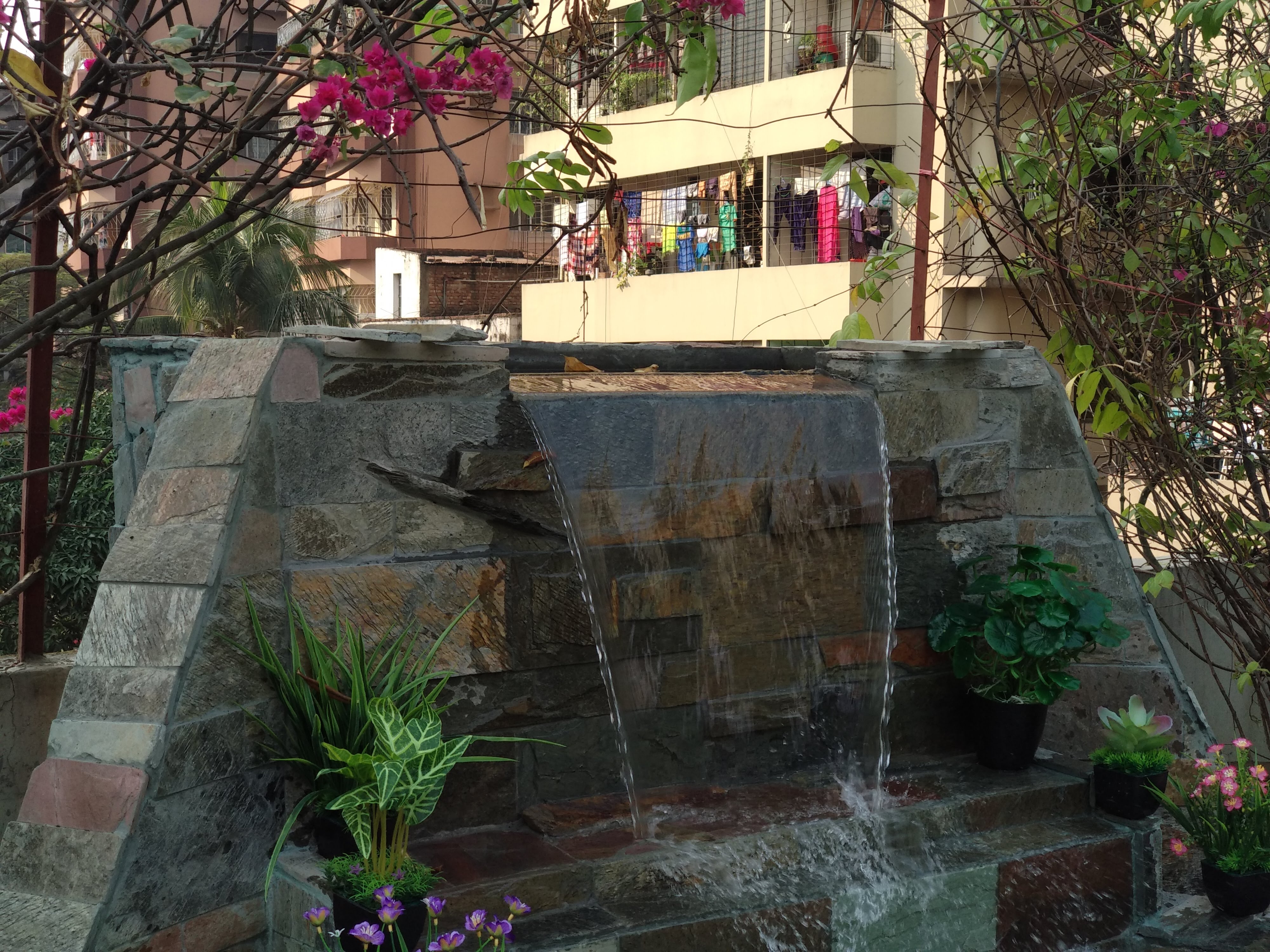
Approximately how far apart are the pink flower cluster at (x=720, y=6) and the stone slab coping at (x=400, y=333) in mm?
899

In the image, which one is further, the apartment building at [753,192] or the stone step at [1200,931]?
the apartment building at [753,192]

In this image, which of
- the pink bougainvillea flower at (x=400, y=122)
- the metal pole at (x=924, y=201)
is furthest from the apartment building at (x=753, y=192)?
the pink bougainvillea flower at (x=400, y=122)

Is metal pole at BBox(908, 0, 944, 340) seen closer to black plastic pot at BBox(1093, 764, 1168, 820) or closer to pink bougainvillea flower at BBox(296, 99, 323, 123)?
black plastic pot at BBox(1093, 764, 1168, 820)

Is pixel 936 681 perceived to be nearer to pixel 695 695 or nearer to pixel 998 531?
pixel 998 531

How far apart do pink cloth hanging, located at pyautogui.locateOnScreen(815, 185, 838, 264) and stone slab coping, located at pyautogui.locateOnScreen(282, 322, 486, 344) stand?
34.9ft

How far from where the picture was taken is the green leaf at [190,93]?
2314mm

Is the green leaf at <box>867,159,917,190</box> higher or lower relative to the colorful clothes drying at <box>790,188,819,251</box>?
lower

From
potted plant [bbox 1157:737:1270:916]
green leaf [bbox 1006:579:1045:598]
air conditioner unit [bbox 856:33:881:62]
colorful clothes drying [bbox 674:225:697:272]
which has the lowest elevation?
potted plant [bbox 1157:737:1270:916]

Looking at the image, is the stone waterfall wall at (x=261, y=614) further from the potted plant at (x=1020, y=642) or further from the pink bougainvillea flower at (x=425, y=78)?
the pink bougainvillea flower at (x=425, y=78)

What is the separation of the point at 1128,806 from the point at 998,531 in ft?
2.77

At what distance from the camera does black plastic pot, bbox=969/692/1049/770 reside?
3.41 meters

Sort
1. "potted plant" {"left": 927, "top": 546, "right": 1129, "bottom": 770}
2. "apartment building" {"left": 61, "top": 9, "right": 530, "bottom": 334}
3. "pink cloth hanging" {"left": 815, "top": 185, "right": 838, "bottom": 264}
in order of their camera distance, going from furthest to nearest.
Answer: "apartment building" {"left": 61, "top": 9, "right": 530, "bottom": 334}, "pink cloth hanging" {"left": 815, "top": 185, "right": 838, "bottom": 264}, "potted plant" {"left": 927, "top": 546, "right": 1129, "bottom": 770}

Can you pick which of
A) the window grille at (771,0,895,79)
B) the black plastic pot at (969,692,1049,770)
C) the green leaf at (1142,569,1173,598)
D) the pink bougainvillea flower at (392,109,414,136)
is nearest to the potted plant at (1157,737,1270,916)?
the black plastic pot at (969,692,1049,770)

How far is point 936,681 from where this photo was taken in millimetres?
3617
